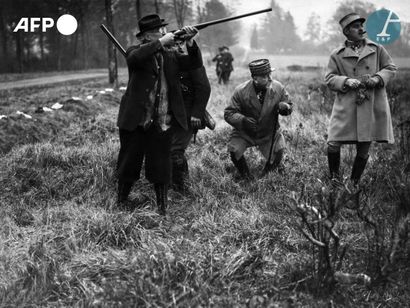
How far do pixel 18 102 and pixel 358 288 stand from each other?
8.90 meters

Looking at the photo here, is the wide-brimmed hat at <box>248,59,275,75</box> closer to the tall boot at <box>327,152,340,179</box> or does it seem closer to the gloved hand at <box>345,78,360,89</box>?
the gloved hand at <box>345,78,360,89</box>

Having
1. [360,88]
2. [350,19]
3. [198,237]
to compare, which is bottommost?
[198,237]

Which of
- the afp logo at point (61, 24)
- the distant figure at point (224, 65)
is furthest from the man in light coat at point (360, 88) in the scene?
the distant figure at point (224, 65)

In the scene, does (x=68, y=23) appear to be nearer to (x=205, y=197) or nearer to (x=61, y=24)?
(x=61, y=24)

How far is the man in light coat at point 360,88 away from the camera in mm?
4438

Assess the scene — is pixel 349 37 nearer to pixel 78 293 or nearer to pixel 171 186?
pixel 171 186

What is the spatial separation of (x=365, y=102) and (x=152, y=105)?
6.98ft

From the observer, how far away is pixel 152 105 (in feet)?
12.9

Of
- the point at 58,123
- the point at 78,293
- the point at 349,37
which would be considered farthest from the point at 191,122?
the point at 58,123

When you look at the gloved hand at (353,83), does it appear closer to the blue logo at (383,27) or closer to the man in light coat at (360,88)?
the man in light coat at (360,88)

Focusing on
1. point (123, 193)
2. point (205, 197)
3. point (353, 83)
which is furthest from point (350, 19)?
point (123, 193)

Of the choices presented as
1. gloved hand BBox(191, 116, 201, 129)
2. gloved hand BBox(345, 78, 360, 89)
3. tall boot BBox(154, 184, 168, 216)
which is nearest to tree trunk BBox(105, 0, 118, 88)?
gloved hand BBox(191, 116, 201, 129)

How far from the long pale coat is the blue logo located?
89.6 inches

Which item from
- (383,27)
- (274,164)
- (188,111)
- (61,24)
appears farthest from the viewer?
(61,24)
